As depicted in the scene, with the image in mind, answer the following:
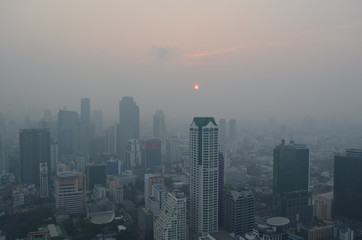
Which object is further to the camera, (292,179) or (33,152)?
(33,152)

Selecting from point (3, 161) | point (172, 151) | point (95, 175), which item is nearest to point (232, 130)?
point (172, 151)

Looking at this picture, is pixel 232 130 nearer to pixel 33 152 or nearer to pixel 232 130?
pixel 232 130

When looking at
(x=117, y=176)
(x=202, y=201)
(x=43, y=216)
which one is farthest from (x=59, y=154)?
(x=202, y=201)

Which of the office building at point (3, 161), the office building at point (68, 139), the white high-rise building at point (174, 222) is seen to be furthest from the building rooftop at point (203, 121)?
the office building at point (68, 139)

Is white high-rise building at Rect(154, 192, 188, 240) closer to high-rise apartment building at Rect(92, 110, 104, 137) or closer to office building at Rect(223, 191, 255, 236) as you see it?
office building at Rect(223, 191, 255, 236)

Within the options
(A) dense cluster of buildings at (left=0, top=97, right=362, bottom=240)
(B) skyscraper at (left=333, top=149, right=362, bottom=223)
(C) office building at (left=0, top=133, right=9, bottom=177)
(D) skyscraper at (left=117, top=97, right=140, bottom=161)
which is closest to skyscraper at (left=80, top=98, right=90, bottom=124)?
(A) dense cluster of buildings at (left=0, top=97, right=362, bottom=240)

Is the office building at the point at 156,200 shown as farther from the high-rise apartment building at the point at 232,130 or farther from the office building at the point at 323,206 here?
the office building at the point at 323,206

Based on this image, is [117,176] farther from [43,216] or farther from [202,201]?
[202,201]
